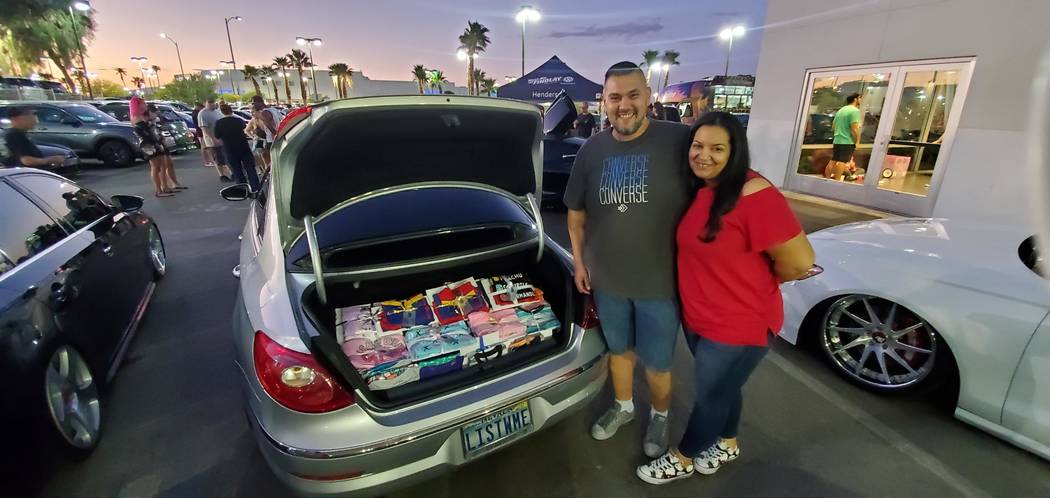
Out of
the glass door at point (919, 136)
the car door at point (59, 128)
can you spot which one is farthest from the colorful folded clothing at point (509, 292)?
the car door at point (59, 128)

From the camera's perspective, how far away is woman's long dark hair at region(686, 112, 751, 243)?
1.55 m

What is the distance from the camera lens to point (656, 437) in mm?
2201

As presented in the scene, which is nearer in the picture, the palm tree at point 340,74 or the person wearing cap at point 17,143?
the person wearing cap at point 17,143

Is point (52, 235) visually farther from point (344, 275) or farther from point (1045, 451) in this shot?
point (1045, 451)

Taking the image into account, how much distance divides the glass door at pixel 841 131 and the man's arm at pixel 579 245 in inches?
282

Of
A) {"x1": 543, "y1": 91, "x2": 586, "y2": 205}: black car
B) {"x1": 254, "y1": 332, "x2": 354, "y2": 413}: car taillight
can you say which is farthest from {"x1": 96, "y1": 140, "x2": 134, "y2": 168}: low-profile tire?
{"x1": 254, "y1": 332, "x2": 354, "y2": 413}: car taillight

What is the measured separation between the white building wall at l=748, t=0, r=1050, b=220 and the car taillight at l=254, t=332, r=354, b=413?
616cm

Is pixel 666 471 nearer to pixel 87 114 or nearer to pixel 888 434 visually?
pixel 888 434

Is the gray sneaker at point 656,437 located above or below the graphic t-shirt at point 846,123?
below

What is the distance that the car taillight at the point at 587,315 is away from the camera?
206cm

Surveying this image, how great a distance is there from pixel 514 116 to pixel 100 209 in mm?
3249

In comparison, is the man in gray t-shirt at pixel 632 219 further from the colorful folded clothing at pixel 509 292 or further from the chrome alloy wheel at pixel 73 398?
the chrome alloy wheel at pixel 73 398

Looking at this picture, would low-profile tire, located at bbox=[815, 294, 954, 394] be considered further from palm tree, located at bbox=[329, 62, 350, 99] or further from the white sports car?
palm tree, located at bbox=[329, 62, 350, 99]

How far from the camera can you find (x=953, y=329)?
219 cm
